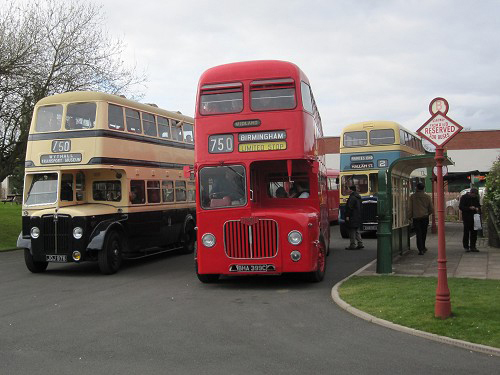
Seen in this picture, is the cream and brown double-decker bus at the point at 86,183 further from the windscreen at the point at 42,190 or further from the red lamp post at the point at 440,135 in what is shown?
the red lamp post at the point at 440,135

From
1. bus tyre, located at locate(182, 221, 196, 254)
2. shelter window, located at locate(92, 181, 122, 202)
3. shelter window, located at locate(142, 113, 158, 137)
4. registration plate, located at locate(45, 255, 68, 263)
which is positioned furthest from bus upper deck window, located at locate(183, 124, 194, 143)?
registration plate, located at locate(45, 255, 68, 263)

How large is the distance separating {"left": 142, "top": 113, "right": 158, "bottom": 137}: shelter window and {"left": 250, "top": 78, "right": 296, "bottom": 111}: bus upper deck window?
5.49 metres

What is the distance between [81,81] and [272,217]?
14.9 metres

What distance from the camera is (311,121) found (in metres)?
11.2

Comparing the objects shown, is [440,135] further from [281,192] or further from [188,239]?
[188,239]

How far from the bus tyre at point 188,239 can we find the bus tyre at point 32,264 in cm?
495

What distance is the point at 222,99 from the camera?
10.7 m

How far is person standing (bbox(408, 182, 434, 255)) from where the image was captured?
1423cm

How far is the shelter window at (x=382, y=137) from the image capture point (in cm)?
2123

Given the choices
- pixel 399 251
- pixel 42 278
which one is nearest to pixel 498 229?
pixel 399 251

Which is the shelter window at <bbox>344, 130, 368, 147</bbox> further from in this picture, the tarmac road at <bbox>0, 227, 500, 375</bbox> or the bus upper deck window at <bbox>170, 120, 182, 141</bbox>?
the tarmac road at <bbox>0, 227, 500, 375</bbox>

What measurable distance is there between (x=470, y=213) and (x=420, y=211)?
129 cm

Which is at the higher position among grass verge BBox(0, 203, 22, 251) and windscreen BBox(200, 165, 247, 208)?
windscreen BBox(200, 165, 247, 208)

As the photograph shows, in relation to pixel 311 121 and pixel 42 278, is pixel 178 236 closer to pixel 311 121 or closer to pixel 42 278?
pixel 42 278
